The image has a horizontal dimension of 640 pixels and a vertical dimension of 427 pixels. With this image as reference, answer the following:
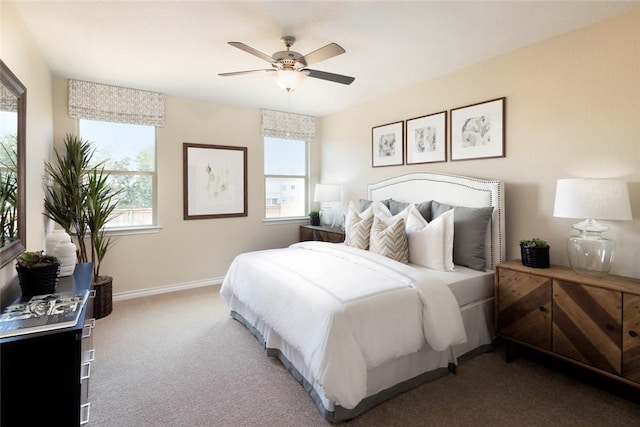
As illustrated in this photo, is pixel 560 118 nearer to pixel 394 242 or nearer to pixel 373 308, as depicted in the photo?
pixel 394 242

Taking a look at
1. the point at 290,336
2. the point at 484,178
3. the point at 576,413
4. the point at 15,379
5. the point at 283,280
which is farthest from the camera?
the point at 484,178

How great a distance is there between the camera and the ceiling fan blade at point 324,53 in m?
2.18

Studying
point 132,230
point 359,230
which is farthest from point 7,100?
point 359,230

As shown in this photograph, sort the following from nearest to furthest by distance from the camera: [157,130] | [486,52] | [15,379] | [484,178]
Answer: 1. [15,379]
2. [486,52]
3. [484,178]
4. [157,130]

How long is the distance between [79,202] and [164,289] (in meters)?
1.48

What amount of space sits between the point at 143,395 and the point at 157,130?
310cm

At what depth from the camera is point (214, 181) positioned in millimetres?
4512

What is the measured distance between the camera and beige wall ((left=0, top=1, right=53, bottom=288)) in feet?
6.57

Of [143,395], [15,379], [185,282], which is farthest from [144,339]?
[15,379]

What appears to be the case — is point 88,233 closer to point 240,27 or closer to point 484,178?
point 240,27

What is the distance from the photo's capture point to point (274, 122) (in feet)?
16.1

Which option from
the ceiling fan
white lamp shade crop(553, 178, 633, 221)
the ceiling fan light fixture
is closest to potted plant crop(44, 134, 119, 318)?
the ceiling fan

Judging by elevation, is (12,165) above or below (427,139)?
below

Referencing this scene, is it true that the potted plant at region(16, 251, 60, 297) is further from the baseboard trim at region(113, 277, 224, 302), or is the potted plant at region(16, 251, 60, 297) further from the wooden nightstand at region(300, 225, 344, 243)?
the wooden nightstand at region(300, 225, 344, 243)
